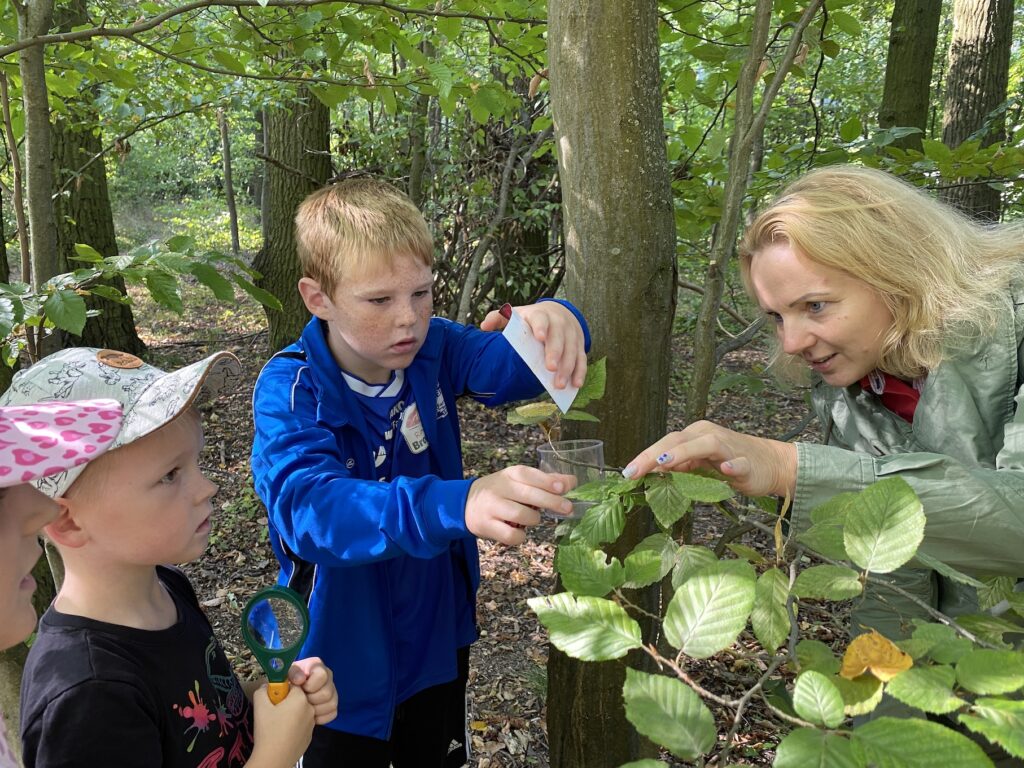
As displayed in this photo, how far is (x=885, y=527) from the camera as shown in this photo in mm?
777

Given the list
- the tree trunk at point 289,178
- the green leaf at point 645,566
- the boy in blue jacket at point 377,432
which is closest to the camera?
the green leaf at point 645,566

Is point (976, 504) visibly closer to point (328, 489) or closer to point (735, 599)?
point (735, 599)

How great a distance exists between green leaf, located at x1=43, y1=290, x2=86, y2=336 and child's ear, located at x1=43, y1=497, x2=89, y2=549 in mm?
520

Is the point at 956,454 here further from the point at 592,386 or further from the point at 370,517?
the point at 370,517

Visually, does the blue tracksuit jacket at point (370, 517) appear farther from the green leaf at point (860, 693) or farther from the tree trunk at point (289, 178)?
the tree trunk at point (289, 178)

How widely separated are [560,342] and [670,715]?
899 millimetres

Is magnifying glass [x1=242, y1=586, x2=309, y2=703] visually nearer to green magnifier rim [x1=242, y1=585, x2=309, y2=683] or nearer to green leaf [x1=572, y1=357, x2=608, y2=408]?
green magnifier rim [x1=242, y1=585, x2=309, y2=683]

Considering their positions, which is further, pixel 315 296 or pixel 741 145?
pixel 315 296

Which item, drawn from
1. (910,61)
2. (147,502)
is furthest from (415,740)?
(910,61)

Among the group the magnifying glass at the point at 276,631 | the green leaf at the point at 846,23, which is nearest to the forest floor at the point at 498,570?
the magnifying glass at the point at 276,631

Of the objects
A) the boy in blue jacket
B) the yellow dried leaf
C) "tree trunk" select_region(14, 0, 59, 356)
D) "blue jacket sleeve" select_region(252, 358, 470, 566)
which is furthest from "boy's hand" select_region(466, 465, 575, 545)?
"tree trunk" select_region(14, 0, 59, 356)

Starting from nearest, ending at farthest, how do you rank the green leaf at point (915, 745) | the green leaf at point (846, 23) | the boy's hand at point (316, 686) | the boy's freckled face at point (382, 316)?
the green leaf at point (915, 745) → the boy's hand at point (316, 686) → the boy's freckled face at point (382, 316) → the green leaf at point (846, 23)

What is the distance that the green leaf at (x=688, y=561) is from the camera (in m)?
0.97

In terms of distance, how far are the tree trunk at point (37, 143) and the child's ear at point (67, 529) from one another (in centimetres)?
108
